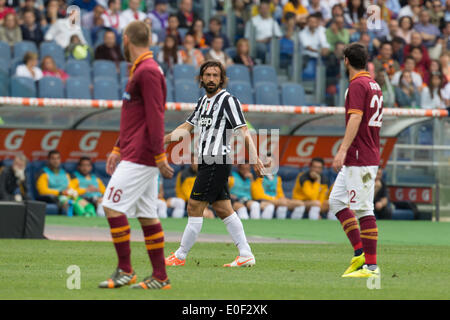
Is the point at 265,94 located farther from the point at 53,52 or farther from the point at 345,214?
the point at 345,214

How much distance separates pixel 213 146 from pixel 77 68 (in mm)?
12825

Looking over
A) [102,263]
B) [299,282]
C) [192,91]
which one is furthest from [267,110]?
[299,282]

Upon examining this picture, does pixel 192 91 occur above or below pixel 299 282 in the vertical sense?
above

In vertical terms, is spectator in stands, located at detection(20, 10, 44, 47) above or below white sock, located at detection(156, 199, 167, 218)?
above

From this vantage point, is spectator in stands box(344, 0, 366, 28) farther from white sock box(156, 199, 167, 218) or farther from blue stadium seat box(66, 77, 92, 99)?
blue stadium seat box(66, 77, 92, 99)

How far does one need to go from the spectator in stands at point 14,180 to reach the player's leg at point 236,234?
Answer: 1035 centimetres

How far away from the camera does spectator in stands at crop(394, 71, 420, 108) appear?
1067 inches

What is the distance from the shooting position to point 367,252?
1052 centimetres

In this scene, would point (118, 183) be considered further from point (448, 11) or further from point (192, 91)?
point (448, 11)

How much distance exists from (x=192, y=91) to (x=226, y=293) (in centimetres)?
1618

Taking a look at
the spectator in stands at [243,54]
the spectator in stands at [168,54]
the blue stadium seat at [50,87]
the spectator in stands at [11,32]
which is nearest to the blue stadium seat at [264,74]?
the spectator in stands at [243,54]

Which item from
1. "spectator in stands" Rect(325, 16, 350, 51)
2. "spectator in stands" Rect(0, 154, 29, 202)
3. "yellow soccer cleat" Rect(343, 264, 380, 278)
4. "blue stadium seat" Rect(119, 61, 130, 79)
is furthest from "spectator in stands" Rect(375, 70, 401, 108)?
"yellow soccer cleat" Rect(343, 264, 380, 278)

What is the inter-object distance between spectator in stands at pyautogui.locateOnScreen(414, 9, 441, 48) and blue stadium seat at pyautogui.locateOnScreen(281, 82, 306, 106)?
6546 mm

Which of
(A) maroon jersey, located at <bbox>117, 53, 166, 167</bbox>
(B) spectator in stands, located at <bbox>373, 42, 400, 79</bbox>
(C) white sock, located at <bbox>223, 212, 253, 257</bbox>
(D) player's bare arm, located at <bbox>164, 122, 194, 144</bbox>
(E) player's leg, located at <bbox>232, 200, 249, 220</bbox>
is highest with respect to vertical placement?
(B) spectator in stands, located at <bbox>373, 42, 400, 79</bbox>
